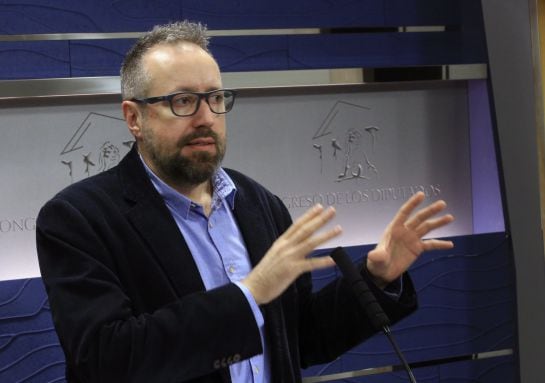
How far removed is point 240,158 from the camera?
3.72 m

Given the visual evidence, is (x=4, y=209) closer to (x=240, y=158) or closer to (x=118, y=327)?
(x=240, y=158)

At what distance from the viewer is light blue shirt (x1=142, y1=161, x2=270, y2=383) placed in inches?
66.1

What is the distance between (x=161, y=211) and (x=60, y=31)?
1925mm

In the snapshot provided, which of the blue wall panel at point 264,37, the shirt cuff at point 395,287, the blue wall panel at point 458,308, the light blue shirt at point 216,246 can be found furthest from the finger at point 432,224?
the blue wall panel at point 458,308

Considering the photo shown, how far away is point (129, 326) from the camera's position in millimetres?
1473

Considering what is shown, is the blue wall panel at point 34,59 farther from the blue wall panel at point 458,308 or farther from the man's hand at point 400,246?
the man's hand at point 400,246

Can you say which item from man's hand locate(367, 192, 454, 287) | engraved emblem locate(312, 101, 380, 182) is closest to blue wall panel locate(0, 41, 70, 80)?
engraved emblem locate(312, 101, 380, 182)

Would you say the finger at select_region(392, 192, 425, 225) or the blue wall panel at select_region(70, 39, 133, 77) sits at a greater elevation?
the blue wall panel at select_region(70, 39, 133, 77)

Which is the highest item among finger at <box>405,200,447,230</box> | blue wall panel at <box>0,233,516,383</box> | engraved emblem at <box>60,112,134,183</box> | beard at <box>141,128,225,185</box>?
engraved emblem at <box>60,112,134,183</box>

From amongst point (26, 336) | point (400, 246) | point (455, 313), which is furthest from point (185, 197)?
point (455, 313)

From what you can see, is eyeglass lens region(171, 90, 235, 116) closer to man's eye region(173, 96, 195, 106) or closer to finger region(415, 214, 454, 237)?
man's eye region(173, 96, 195, 106)

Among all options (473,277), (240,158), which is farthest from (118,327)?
(473,277)

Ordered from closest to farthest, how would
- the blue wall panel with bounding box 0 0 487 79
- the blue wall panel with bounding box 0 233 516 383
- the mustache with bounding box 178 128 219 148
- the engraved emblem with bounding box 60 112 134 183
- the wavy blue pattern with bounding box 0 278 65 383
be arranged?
the mustache with bounding box 178 128 219 148, the wavy blue pattern with bounding box 0 278 65 383, the blue wall panel with bounding box 0 0 487 79, the engraved emblem with bounding box 60 112 134 183, the blue wall panel with bounding box 0 233 516 383

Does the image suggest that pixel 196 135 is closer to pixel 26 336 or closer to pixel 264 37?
pixel 26 336
